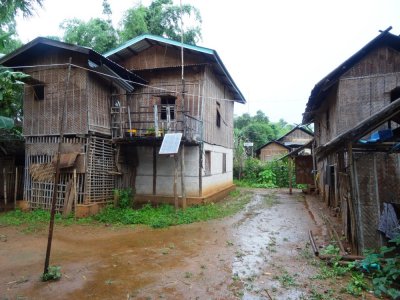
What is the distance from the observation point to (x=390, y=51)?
9477mm

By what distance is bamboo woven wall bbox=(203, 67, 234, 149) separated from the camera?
13855mm

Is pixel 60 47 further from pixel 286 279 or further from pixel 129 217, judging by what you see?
pixel 286 279

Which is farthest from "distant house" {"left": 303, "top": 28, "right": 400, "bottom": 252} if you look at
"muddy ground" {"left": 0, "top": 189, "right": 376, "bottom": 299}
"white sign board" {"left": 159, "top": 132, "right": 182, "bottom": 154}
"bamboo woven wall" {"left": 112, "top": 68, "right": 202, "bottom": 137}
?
"bamboo woven wall" {"left": 112, "top": 68, "right": 202, "bottom": 137}

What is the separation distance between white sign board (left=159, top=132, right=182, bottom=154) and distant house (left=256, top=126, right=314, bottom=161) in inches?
844

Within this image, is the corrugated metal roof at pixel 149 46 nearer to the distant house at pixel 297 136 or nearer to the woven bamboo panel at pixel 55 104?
the woven bamboo panel at pixel 55 104

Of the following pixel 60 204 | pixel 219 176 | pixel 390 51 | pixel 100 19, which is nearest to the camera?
pixel 390 51

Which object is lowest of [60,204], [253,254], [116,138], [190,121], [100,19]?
[253,254]

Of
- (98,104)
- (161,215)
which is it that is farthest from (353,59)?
(98,104)

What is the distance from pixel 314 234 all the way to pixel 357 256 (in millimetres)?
2811

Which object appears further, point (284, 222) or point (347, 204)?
point (284, 222)

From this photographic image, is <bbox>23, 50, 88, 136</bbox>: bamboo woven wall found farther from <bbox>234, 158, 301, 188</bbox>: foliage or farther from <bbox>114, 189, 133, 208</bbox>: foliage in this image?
<bbox>234, 158, 301, 188</bbox>: foliage

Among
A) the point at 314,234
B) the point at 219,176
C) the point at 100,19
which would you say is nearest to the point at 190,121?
the point at 219,176

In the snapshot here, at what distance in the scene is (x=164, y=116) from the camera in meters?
13.8

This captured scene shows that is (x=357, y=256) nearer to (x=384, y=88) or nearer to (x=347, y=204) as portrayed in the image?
(x=347, y=204)
